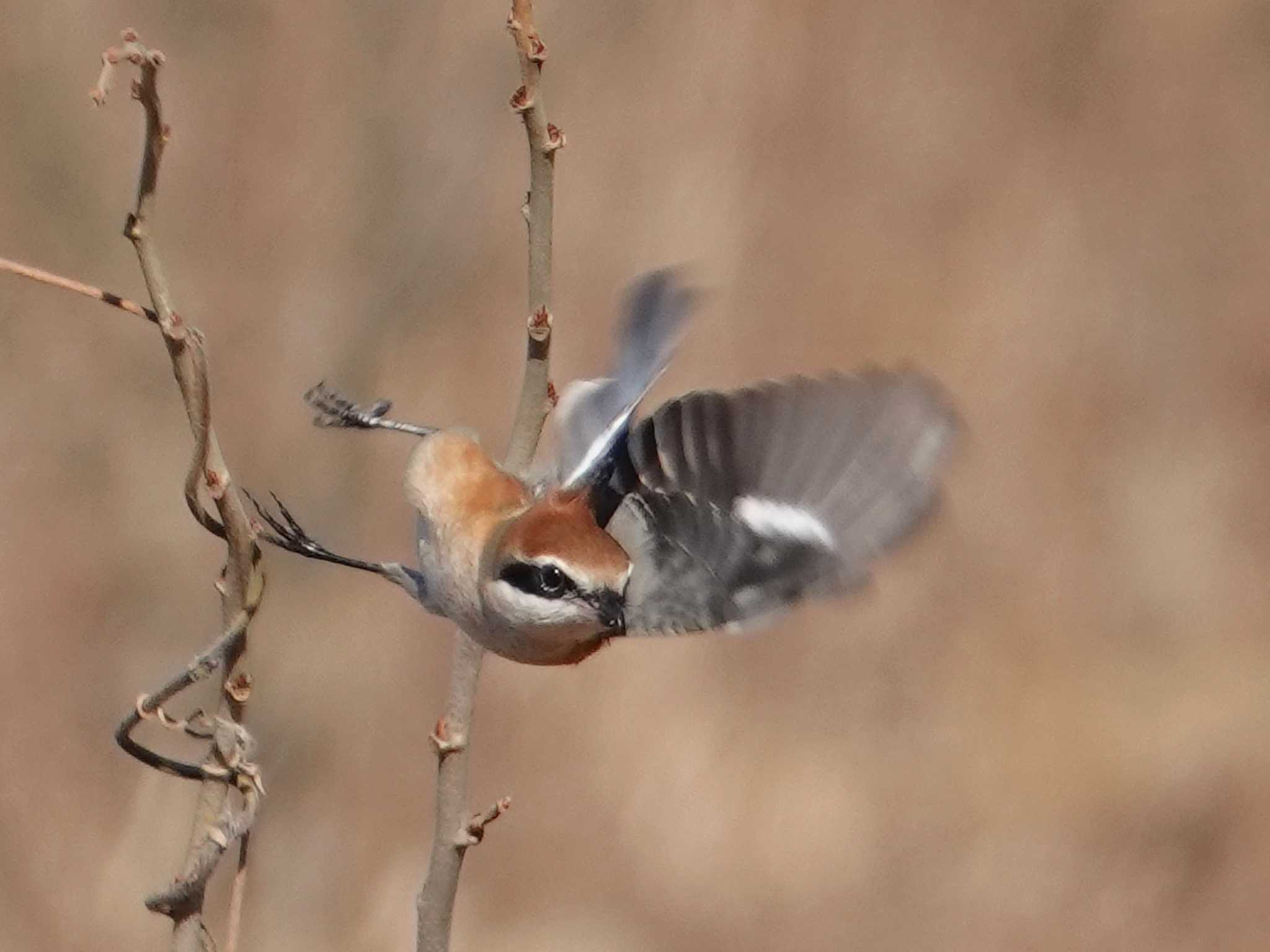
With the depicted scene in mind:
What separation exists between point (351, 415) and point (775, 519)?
827 millimetres

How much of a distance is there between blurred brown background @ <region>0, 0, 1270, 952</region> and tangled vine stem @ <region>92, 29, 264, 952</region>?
3193 millimetres

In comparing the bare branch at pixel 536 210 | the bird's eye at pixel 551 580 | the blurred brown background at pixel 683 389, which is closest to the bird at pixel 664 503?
the bird's eye at pixel 551 580

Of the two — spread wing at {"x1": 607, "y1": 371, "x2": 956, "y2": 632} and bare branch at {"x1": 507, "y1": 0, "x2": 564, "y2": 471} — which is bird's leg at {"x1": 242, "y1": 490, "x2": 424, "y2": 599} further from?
bare branch at {"x1": 507, "y1": 0, "x2": 564, "y2": 471}

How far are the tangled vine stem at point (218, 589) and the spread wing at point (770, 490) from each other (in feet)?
1.56

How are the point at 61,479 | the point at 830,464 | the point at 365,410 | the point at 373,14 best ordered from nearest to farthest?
the point at 830,464, the point at 365,410, the point at 373,14, the point at 61,479

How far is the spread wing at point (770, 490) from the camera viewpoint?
1642mm

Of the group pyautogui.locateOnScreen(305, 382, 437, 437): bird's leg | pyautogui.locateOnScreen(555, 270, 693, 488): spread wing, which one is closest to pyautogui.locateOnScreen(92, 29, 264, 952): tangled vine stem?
pyautogui.locateOnScreen(555, 270, 693, 488): spread wing

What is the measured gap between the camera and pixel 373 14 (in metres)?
4.82

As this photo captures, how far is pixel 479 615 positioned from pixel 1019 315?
153 inches

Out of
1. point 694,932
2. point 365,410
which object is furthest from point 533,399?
point 694,932

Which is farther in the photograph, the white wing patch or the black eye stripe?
the black eye stripe

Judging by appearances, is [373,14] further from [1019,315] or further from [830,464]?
[830,464]

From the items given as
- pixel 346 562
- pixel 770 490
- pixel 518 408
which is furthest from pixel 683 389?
pixel 518 408

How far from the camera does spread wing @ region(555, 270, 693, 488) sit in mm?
2117
